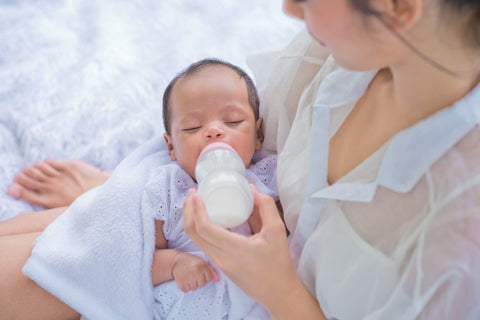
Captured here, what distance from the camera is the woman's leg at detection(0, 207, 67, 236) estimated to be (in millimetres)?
1158

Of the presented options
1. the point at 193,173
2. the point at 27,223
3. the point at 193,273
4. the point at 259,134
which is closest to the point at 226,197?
the point at 193,273

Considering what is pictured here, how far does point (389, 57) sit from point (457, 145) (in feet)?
0.53

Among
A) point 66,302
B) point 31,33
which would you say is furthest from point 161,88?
point 66,302

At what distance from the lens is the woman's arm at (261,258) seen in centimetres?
72

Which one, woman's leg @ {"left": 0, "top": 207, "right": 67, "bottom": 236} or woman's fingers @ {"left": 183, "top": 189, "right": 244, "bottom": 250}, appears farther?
woman's leg @ {"left": 0, "top": 207, "right": 67, "bottom": 236}

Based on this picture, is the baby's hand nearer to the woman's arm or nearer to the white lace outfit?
the white lace outfit

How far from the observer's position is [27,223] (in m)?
1.18

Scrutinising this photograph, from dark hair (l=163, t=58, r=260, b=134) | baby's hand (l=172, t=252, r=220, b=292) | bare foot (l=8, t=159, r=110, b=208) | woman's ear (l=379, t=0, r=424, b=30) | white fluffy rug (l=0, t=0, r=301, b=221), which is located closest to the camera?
woman's ear (l=379, t=0, r=424, b=30)

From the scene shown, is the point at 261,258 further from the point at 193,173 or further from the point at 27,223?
the point at 27,223

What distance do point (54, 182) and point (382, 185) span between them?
39.4 inches

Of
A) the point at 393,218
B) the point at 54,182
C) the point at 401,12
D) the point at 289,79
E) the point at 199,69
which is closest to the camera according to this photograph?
the point at 401,12

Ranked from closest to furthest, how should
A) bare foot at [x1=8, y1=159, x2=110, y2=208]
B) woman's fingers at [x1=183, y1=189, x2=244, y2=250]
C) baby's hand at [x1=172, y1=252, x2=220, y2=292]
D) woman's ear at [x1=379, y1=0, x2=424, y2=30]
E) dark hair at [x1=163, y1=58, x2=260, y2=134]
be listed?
woman's ear at [x1=379, y1=0, x2=424, y2=30] < woman's fingers at [x1=183, y1=189, x2=244, y2=250] < baby's hand at [x1=172, y1=252, x2=220, y2=292] < dark hair at [x1=163, y1=58, x2=260, y2=134] < bare foot at [x1=8, y1=159, x2=110, y2=208]

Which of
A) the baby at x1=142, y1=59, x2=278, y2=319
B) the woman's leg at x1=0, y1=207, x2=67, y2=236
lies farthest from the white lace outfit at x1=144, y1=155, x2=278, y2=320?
the woman's leg at x1=0, y1=207, x2=67, y2=236

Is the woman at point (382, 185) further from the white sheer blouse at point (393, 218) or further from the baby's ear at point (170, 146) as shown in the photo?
the baby's ear at point (170, 146)
